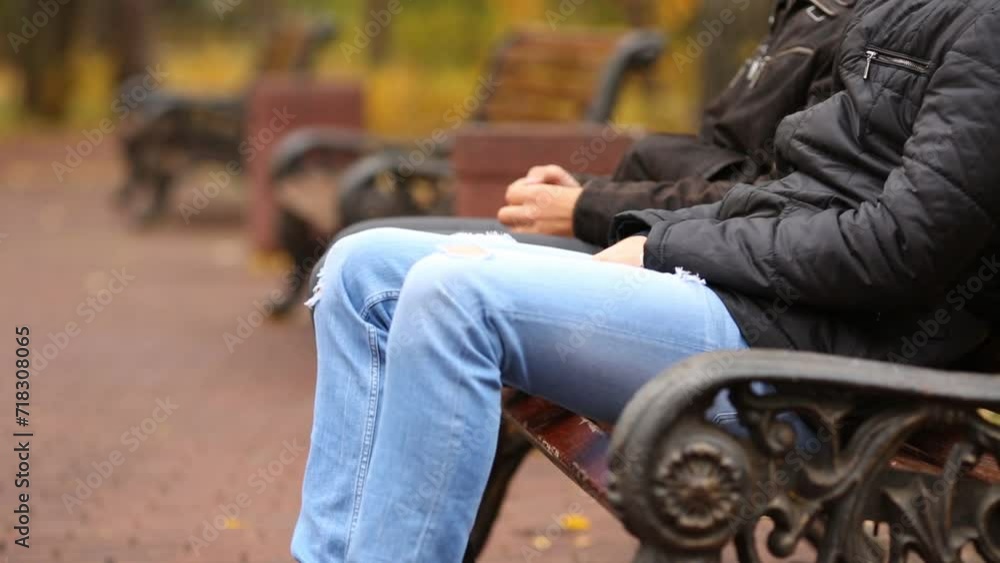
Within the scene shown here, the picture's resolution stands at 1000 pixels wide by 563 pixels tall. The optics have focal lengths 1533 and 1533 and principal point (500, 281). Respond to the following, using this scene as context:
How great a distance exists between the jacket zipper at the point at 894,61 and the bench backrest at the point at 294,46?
8.64 metres

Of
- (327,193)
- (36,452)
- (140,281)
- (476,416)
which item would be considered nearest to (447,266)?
(476,416)

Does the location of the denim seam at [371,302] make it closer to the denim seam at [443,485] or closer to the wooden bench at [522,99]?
the denim seam at [443,485]

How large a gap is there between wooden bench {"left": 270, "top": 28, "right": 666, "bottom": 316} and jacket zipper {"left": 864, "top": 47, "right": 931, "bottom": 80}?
3066 millimetres

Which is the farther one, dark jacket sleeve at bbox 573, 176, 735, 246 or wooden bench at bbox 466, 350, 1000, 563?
dark jacket sleeve at bbox 573, 176, 735, 246

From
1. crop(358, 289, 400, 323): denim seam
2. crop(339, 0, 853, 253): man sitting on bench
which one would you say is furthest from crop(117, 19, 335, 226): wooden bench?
crop(358, 289, 400, 323): denim seam

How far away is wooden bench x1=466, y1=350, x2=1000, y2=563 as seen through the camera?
7.05ft

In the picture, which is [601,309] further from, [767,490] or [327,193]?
[327,193]

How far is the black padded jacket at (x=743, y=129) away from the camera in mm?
3170

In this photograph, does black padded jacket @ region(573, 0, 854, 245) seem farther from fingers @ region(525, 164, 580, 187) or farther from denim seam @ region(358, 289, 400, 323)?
denim seam @ region(358, 289, 400, 323)

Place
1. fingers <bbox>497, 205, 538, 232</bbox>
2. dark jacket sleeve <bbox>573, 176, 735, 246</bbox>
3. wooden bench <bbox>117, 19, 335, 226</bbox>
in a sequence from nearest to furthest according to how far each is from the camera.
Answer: dark jacket sleeve <bbox>573, 176, 735, 246</bbox>, fingers <bbox>497, 205, 538, 232</bbox>, wooden bench <bbox>117, 19, 335, 226</bbox>

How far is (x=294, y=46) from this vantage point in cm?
1175

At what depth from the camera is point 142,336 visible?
776 centimetres

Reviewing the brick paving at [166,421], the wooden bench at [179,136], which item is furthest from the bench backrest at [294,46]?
the brick paving at [166,421]

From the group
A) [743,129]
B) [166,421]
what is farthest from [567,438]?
[166,421]
